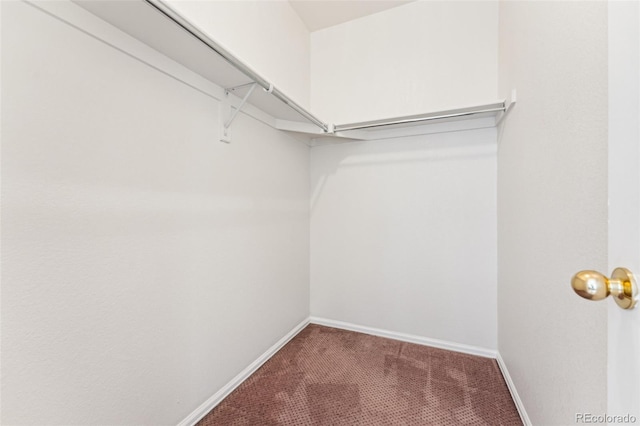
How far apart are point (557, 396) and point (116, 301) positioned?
195cm

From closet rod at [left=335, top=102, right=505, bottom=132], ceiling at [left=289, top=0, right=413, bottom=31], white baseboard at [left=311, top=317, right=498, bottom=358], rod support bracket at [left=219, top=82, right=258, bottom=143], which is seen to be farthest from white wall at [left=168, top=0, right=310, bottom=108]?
white baseboard at [left=311, top=317, right=498, bottom=358]

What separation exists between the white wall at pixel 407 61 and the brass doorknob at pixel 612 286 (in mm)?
2120

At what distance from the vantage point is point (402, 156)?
2.44 metres

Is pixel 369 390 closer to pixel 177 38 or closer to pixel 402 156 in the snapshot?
pixel 402 156

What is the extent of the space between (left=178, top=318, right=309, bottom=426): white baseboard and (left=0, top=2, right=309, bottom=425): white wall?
0.15 feet

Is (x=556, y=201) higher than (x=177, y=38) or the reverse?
the reverse

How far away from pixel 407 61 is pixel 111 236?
2627mm

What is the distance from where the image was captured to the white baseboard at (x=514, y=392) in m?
1.46

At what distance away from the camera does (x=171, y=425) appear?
137 cm

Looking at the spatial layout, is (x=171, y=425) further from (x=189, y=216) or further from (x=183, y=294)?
(x=189, y=216)

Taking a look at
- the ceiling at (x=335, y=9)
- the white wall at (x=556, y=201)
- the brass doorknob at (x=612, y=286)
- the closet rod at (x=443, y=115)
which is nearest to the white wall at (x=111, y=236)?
the closet rod at (x=443, y=115)

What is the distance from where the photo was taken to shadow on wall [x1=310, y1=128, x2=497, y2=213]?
2.20m

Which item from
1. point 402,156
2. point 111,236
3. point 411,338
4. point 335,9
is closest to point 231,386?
point 111,236

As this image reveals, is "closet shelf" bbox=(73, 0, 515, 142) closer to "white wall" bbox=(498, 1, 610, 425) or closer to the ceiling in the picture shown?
"white wall" bbox=(498, 1, 610, 425)
